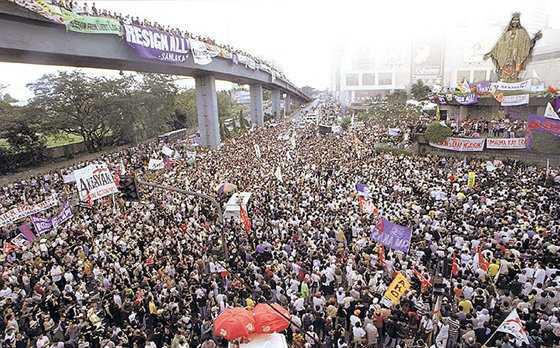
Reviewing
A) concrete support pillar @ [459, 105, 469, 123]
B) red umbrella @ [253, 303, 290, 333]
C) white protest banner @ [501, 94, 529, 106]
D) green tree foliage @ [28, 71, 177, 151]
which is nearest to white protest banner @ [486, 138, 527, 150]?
white protest banner @ [501, 94, 529, 106]

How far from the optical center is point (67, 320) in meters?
9.08

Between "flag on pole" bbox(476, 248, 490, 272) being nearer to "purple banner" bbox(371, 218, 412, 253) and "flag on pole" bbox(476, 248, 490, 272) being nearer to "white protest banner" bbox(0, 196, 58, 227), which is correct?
"purple banner" bbox(371, 218, 412, 253)

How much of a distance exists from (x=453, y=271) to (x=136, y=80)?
37.7 meters

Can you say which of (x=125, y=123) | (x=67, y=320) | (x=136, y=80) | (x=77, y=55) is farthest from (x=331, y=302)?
(x=136, y=80)

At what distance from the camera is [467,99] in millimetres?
28312

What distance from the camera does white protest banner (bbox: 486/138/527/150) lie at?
22.5 metres

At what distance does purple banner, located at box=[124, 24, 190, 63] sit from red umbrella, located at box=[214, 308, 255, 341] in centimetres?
1706

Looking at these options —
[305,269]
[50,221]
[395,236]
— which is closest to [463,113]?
[395,236]

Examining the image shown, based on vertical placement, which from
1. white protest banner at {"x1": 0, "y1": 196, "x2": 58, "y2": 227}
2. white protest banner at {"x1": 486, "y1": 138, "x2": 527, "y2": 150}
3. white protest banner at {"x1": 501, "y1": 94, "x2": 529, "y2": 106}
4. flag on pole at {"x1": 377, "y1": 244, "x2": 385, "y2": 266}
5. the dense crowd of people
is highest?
white protest banner at {"x1": 501, "y1": 94, "x2": 529, "y2": 106}

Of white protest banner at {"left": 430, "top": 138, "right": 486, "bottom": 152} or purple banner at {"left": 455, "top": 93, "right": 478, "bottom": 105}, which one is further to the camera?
purple banner at {"left": 455, "top": 93, "right": 478, "bottom": 105}

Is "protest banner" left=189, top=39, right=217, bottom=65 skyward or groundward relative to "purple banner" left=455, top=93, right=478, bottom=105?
skyward

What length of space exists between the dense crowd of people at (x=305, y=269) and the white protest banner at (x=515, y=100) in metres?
9.32

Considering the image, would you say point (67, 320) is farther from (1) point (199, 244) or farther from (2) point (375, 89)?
(2) point (375, 89)

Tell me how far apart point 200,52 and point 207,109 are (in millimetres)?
8245
